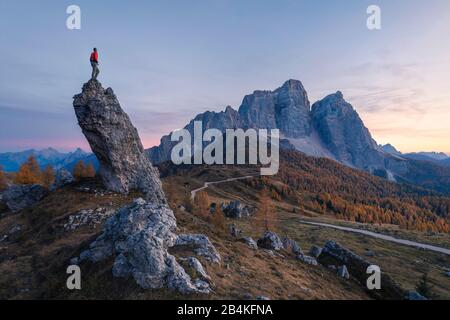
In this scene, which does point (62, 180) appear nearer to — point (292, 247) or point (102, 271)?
point (102, 271)

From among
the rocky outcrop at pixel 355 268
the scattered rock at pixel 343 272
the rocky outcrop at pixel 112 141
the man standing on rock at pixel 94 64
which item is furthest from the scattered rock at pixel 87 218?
the scattered rock at pixel 343 272

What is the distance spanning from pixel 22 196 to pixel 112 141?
2459 cm

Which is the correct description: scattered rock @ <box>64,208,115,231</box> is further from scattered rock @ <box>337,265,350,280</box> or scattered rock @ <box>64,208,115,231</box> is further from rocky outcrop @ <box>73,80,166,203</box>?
scattered rock @ <box>337,265,350,280</box>

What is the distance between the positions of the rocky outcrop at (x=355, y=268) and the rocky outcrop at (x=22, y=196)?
53142mm

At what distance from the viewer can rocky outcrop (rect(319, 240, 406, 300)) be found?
35.7 meters

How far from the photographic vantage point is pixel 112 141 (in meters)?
51.2

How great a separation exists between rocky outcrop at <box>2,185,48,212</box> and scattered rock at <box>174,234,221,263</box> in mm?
40972

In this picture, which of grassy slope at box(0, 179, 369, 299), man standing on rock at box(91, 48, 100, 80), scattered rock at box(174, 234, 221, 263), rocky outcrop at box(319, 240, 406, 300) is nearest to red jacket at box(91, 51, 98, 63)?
man standing on rock at box(91, 48, 100, 80)

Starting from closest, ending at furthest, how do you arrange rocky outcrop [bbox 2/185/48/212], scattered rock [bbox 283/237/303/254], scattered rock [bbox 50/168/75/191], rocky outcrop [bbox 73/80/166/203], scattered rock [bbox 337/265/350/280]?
1. scattered rock [bbox 337/265/350/280]
2. scattered rock [bbox 283/237/303/254]
3. rocky outcrop [bbox 73/80/166/203]
4. rocky outcrop [bbox 2/185/48/212]
5. scattered rock [bbox 50/168/75/191]

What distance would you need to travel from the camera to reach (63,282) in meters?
26.3

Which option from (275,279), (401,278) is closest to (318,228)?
(401,278)

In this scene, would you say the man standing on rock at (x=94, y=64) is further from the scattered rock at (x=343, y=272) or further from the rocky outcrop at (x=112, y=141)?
the scattered rock at (x=343, y=272)

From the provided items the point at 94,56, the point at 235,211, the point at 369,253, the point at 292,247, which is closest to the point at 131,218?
the point at 292,247
